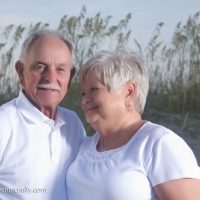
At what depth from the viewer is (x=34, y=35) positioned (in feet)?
8.94

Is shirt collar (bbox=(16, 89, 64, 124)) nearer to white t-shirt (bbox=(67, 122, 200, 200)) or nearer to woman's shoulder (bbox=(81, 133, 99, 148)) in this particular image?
woman's shoulder (bbox=(81, 133, 99, 148))

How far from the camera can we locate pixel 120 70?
2.54 meters

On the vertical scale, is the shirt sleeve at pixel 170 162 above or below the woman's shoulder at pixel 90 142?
above

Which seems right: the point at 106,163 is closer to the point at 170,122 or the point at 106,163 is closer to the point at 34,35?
the point at 34,35

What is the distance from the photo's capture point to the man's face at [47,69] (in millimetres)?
2691

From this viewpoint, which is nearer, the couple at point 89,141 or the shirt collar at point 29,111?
the couple at point 89,141

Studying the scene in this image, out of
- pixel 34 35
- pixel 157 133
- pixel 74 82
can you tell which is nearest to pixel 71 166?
pixel 157 133

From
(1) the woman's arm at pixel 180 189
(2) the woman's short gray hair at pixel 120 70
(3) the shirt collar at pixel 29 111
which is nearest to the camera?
(1) the woman's arm at pixel 180 189

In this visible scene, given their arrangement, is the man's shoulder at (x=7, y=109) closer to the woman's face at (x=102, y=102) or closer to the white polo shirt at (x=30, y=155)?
the white polo shirt at (x=30, y=155)

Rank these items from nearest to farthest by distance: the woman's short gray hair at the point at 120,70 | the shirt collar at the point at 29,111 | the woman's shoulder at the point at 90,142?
the woman's short gray hair at the point at 120,70, the shirt collar at the point at 29,111, the woman's shoulder at the point at 90,142

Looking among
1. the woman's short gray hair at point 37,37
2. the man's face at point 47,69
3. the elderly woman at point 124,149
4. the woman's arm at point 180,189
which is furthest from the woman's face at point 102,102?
the woman's arm at point 180,189

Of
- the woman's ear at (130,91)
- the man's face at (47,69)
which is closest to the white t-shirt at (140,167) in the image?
the woman's ear at (130,91)

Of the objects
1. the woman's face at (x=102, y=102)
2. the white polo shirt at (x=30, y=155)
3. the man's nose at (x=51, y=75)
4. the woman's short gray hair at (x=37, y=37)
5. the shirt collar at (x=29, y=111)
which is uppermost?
the woman's short gray hair at (x=37, y=37)

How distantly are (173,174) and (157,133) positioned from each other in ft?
0.70
